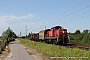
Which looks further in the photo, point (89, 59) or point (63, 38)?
point (63, 38)

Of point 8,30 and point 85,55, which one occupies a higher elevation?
point 8,30

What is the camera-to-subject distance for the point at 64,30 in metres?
37.8

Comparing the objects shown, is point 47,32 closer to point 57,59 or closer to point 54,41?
point 54,41

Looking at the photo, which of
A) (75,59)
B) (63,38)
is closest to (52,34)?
(63,38)

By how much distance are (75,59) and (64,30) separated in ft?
79.4

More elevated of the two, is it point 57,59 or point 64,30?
point 64,30

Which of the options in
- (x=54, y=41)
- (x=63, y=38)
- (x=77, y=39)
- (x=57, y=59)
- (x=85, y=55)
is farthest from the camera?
(x=77, y=39)

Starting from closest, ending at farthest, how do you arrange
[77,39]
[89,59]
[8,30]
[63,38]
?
1. [89,59]
2. [63,38]
3. [77,39]
4. [8,30]

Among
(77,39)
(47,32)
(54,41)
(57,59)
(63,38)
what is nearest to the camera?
(57,59)

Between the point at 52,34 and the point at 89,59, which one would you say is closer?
the point at 89,59

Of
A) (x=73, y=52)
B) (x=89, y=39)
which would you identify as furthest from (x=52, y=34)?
(x=73, y=52)

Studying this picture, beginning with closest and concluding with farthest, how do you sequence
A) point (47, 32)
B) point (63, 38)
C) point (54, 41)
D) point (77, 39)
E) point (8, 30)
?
point (63, 38) < point (54, 41) < point (47, 32) < point (77, 39) < point (8, 30)

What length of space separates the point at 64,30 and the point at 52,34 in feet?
13.5

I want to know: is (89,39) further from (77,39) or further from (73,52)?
(73,52)
